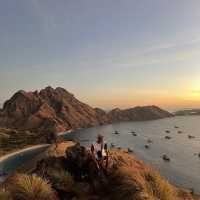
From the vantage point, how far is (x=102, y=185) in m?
14.9

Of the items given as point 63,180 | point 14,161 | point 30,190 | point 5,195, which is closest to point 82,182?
point 63,180

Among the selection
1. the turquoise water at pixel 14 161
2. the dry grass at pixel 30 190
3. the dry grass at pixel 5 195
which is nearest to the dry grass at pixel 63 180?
the dry grass at pixel 30 190

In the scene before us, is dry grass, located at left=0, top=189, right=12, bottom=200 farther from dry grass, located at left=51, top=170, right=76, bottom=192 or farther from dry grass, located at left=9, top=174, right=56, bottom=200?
dry grass, located at left=51, top=170, right=76, bottom=192

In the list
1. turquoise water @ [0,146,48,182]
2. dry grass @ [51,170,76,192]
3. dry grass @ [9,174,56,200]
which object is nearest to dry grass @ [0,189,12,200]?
dry grass @ [9,174,56,200]

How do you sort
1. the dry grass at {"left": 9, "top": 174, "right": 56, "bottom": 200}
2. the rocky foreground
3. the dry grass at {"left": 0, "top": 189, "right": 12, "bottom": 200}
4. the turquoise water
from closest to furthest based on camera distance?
the dry grass at {"left": 0, "top": 189, "right": 12, "bottom": 200} → the dry grass at {"left": 9, "top": 174, "right": 56, "bottom": 200} → the rocky foreground → the turquoise water

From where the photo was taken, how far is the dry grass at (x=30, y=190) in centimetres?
1244

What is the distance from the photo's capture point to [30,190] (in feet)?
41.2

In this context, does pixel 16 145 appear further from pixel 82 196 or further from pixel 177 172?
pixel 82 196

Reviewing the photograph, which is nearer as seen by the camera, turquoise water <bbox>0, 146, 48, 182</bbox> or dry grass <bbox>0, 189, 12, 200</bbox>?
dry grass <bbox>0, 189, 12, 200</bbox>

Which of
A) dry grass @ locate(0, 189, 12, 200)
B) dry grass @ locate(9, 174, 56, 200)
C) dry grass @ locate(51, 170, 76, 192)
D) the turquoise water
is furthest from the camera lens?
the turquoise water

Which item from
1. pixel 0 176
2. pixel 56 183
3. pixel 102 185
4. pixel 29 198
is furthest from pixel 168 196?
pixel 0 176

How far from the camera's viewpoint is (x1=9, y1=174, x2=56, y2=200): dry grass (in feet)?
40.8

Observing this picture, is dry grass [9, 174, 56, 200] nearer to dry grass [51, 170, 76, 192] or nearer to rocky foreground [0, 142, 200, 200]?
rocky foreground [0, 142, 200, 200]

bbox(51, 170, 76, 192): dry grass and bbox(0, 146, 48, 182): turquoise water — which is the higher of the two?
Result: bbox(51, 170, 76, 192): dry grass
